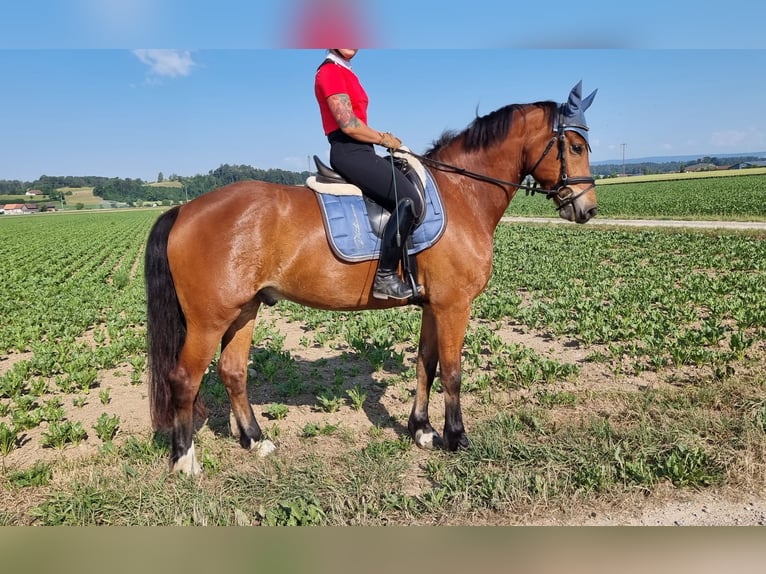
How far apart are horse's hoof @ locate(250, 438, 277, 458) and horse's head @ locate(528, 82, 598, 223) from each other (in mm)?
3685

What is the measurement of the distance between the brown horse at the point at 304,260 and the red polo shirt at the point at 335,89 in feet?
2.27

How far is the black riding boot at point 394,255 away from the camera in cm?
406

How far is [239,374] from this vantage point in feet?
15.7

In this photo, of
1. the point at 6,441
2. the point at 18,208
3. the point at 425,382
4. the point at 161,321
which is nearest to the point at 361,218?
the point at 425,382

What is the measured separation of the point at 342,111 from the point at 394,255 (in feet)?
4.24

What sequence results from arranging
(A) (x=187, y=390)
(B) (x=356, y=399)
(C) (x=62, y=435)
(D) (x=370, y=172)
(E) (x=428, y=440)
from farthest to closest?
(B) (x=356, y=399) → (C) (x=62, y=435) → (E) (x=428, y=440) → (A) (x=187, y=390) → (D) (x=370, y=172)

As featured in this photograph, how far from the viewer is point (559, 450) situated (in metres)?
4.16

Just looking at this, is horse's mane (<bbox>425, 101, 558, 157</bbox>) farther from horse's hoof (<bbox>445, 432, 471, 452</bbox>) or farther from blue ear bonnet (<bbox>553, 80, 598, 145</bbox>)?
horse's hoof (<bbox>445, 432, 471, 452</bbox>)

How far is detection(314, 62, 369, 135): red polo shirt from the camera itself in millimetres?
3859

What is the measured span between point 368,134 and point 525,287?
30.5 ft

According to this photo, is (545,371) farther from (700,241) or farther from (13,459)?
(700,241)

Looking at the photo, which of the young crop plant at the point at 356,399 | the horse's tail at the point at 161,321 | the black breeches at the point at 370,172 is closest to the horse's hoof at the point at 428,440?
the young crop plant at the point at 356,399

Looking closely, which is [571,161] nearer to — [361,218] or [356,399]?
[361,218]

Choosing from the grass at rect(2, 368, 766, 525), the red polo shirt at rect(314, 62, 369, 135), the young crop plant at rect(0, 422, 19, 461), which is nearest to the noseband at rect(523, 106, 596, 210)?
the red polo shirt at rect(314, 62, 369, 135)
